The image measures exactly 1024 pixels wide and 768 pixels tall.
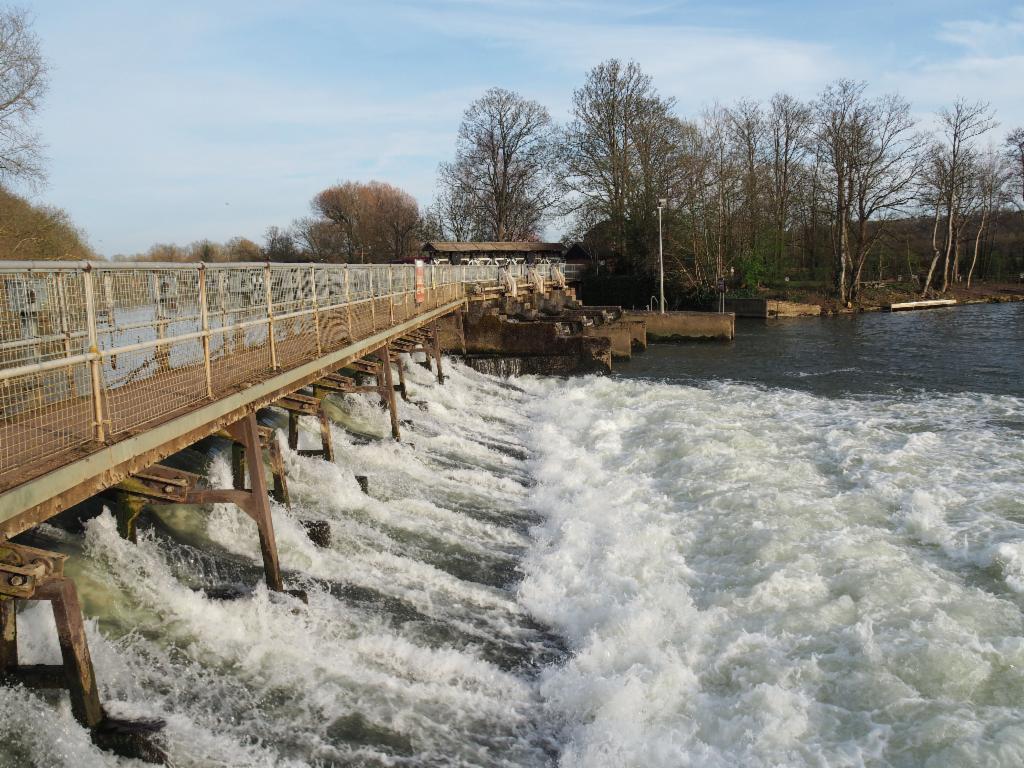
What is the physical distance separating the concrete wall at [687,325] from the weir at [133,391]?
2401cm

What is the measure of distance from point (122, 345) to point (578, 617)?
206 inches

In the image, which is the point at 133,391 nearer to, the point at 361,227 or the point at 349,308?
the point at 349,308

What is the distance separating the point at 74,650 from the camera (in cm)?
486

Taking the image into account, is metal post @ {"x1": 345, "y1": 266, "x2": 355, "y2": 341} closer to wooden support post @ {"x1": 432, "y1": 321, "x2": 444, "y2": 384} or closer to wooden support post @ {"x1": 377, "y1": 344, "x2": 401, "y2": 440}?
wooden support post @ {"x1": 377, "y1": 344, "x2": 401, "y2": 440}

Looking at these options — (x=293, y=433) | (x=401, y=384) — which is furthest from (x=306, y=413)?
(x=401, y=384)

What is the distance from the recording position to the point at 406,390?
18.7m

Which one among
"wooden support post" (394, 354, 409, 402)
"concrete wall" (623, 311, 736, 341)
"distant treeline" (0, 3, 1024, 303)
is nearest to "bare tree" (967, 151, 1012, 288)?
"distant treeline" (0, 3, 1024, 303)

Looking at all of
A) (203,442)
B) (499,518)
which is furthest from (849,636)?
(203,442)

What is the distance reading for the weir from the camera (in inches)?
193

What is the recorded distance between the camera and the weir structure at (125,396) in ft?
16.0

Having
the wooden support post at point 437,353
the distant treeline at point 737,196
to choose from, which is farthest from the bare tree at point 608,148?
the wooden support post at point 437,353

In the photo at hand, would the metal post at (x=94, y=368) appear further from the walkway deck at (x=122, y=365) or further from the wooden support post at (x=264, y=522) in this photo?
the wooden support post at (x=264, y=522)

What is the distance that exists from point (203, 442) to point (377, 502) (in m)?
2.61

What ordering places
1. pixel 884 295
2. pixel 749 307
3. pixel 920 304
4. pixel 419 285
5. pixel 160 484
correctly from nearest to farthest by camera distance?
pixel 160 484
pixel 419 285
pixel 749 307
pixel 920 304
pixel 884 295
